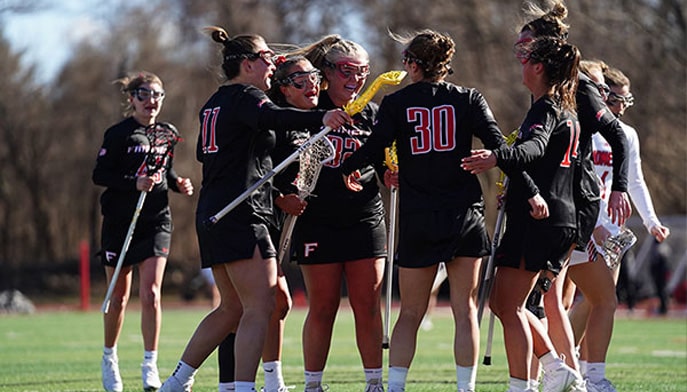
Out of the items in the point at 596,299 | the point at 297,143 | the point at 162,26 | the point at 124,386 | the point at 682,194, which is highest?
the point at 162,26

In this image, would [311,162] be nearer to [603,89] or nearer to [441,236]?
[441,236]

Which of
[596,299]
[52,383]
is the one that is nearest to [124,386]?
[52,383]

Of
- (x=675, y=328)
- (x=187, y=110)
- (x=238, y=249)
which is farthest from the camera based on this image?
(x=187, y=110)

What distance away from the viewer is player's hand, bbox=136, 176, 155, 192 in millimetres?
8930

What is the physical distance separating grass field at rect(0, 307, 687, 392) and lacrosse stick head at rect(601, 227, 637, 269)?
117 cm

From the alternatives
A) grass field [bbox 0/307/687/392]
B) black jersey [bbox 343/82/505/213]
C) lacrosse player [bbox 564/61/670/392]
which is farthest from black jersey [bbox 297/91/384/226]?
grass field [bbox 0/307/687/392]

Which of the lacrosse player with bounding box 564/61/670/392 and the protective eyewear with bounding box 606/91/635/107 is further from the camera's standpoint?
the protective eyewear with bounding box 606/91/635/107

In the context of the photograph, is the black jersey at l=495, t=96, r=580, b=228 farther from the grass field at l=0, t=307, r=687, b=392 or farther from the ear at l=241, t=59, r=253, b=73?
the grass field at l=0, t=307, r=687, b=392

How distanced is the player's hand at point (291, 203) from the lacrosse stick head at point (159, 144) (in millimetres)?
2124

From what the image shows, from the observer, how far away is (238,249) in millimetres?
6645

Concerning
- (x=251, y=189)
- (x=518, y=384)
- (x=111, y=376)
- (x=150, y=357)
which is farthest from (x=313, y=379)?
(x=111, y=376)

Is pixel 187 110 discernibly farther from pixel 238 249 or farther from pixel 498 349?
pixel 238 249

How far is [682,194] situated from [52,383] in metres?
24.2

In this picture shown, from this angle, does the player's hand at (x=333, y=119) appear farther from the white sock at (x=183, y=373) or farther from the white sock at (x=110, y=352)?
the white sock at (x=110, y=352)
